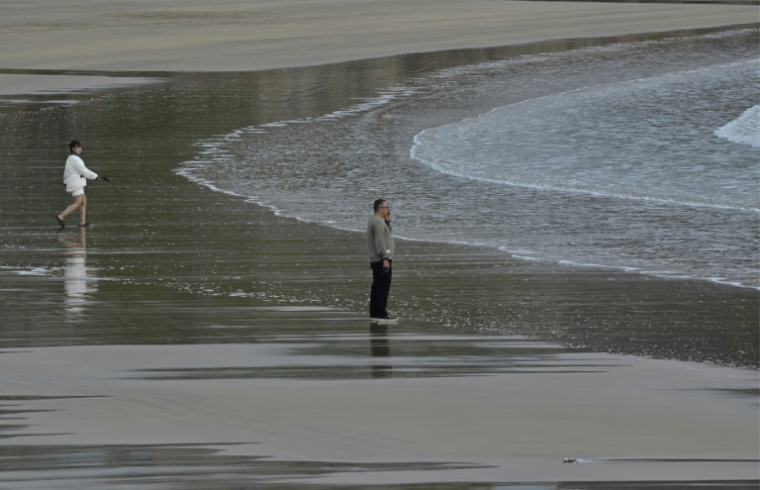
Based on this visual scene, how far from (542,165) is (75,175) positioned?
1042 centimetres

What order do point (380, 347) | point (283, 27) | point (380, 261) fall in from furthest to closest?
point (283, 27), point (380, 261), point (380, 347)

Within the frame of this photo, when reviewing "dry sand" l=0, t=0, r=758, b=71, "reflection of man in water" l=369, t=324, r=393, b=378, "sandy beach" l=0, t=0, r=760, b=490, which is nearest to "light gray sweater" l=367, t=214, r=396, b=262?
"sandy beach" l=0, t=0, r=760, b=490

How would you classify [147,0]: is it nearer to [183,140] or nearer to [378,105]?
[378,105]

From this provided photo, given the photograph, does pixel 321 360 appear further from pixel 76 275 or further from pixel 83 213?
pixel 83 213

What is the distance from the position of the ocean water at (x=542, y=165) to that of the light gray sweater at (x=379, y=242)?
13.0 ft

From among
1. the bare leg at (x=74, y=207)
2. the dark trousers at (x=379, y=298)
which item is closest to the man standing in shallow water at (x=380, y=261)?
the dark trousers at (x=379, y=298)

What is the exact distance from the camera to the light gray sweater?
49.7 feet

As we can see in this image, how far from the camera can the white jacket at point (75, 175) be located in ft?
75.2

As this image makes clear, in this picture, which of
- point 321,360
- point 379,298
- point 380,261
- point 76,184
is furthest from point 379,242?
point 76,184

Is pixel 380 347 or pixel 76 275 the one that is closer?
pixel 380 347

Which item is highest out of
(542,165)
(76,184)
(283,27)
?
(283,27)

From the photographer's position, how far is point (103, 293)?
16391mm

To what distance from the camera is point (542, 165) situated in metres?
30.3

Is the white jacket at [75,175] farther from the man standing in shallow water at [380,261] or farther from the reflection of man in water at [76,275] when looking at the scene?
the man standing in shallow water at [380,261]
